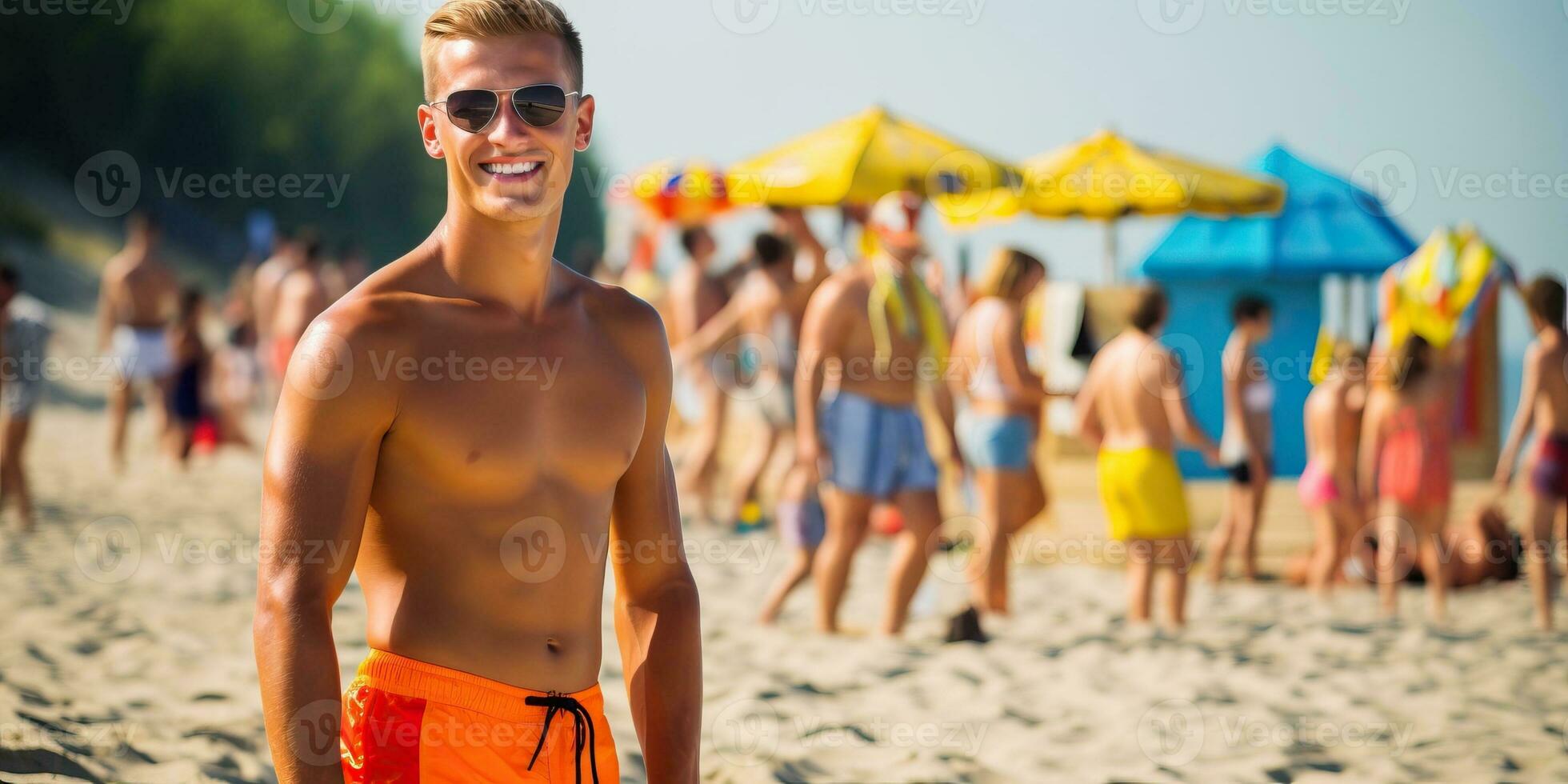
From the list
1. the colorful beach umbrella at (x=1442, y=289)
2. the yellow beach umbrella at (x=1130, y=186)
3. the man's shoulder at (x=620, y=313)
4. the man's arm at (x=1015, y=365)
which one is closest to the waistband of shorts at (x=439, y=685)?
the man's shoulder at (x=620, y=313)

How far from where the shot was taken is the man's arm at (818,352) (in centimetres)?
579

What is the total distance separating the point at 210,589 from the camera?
21.0 feet

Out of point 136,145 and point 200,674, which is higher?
point 136,145

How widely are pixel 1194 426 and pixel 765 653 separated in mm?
2312

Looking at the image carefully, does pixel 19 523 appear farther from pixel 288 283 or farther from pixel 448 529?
pixel 448 529

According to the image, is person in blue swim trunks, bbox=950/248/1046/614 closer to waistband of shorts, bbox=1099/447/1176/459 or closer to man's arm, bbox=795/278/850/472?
waistband of shorts, bbox=1099/447/1176/459

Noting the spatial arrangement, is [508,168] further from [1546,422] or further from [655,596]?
[1546,422]

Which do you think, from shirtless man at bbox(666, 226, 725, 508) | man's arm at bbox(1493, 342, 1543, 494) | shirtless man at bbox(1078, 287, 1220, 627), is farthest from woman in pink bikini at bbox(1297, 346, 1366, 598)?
shirtless man at bbox(666, 226, 725, 508)

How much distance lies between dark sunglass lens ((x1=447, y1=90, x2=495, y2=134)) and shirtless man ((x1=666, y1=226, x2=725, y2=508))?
7.20 metres

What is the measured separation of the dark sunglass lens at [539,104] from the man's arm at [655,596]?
301 mm

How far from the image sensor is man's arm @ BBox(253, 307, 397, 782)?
1.51 m

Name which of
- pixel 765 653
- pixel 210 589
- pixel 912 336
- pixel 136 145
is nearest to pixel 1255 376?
pixel 912 336

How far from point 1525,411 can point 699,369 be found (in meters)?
4.74

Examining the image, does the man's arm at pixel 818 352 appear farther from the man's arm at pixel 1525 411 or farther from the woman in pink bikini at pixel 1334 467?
the man's arm at pixel 1525 411
